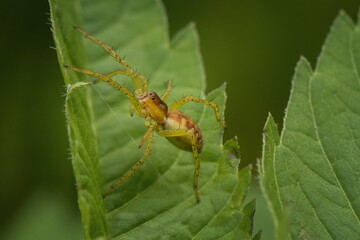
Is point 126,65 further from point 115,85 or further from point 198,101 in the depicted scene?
point 198,101

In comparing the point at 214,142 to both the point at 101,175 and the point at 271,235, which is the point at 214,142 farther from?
the point at 271,235

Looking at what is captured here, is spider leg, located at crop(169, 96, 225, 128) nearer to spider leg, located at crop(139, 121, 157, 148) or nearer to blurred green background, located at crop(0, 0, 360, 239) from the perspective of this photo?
spider leg, located at crop(139, 121, 157, 148)

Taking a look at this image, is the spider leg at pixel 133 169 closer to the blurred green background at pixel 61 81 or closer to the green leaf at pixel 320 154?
the green leaf at pixel 320 154

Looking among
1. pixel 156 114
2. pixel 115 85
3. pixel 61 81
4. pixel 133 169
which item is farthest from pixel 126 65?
pixel 61 81

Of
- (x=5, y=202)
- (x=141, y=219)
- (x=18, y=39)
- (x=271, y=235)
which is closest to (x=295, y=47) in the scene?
(x=271, y=235)

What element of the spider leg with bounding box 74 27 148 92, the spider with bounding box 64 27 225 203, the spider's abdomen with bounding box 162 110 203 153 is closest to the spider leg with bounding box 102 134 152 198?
the spider with bounding box 64 27 225 203

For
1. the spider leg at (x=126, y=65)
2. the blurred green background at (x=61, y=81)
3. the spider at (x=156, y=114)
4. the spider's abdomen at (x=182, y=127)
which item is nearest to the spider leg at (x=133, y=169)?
the spider at (x=156, y=114)
